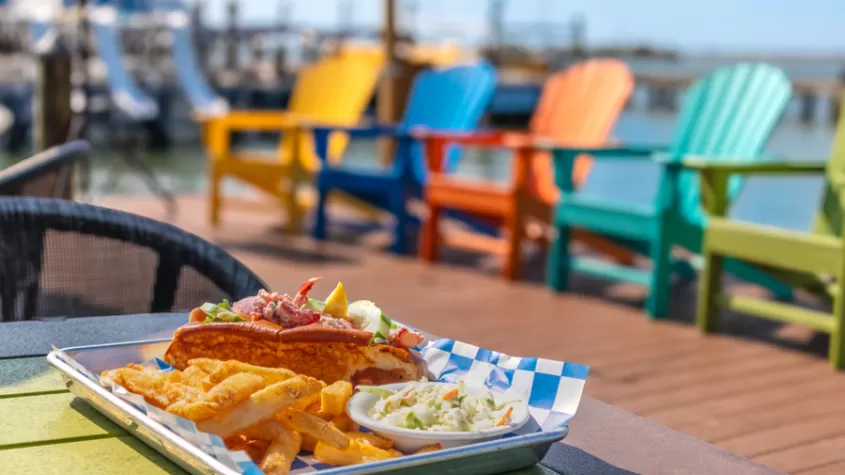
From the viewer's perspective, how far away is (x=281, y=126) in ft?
19.4

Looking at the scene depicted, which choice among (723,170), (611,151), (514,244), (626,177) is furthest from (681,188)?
(626,177)

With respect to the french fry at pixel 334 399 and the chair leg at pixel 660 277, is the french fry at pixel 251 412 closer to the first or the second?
the french fry at pixel 334 399

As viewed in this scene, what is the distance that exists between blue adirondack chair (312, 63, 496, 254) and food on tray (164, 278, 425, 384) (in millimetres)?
4172

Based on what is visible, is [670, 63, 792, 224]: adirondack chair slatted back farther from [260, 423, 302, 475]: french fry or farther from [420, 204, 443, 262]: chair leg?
[260, 423, 302, 475]: french fry

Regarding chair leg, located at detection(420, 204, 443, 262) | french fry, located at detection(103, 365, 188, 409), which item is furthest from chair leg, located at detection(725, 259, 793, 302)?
french fry, located at detection(103, 365, 188, 409)

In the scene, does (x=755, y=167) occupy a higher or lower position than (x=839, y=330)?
higher

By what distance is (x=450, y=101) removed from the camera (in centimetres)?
545

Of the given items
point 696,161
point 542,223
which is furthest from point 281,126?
point 696,161

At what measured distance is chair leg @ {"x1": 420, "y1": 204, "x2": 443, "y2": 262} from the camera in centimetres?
506

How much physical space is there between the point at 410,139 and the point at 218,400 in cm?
444

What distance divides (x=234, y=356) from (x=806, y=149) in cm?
1933

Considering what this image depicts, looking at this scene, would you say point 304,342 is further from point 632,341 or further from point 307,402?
point 632,341

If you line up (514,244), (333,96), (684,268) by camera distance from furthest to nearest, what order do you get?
(333,96), (514,244), (684,268)

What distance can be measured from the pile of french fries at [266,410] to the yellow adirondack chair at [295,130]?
4.81 meters
